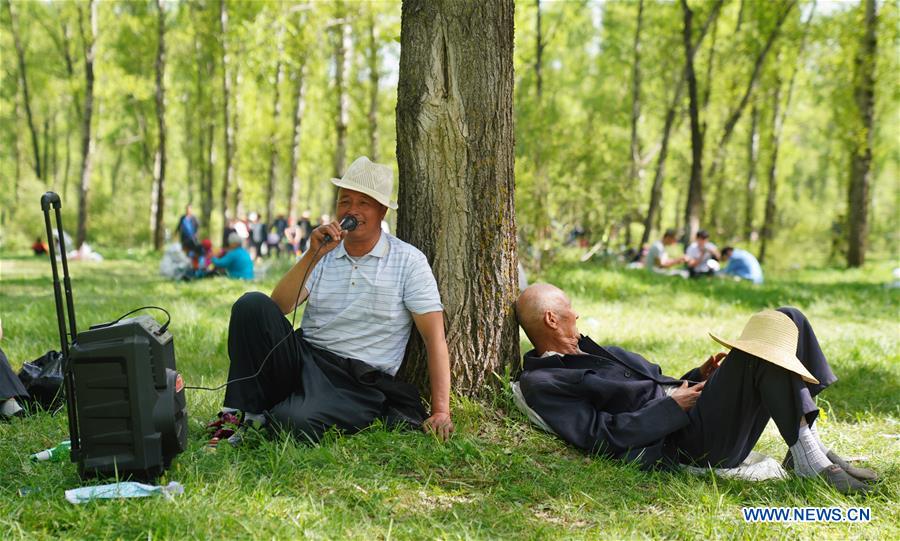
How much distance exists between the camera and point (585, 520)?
3.14 meters

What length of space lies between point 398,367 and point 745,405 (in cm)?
182

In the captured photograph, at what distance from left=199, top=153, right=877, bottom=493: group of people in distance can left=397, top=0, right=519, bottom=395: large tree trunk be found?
18 cm

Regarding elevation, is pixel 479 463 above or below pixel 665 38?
below

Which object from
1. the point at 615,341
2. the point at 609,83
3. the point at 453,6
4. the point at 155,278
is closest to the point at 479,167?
the point at 453,6

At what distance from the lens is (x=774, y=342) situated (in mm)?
3432

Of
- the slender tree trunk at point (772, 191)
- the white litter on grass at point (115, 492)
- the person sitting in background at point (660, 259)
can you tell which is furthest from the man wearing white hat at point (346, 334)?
the slender tree trunk at point (772, 191)

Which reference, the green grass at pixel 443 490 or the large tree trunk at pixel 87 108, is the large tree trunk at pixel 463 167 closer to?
the green grass at pixel 443 490

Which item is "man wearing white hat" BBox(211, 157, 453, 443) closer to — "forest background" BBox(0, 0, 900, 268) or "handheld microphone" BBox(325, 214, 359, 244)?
"handheld microphone" BBox(325, 214, 359, 244)

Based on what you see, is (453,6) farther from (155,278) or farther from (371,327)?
(155,278)

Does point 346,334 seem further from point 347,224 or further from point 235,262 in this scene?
point 235,262

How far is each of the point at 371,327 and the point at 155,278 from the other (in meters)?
12.3

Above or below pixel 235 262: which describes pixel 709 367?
above

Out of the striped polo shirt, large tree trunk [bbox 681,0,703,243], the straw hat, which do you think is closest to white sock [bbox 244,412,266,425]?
the striped polo shirt

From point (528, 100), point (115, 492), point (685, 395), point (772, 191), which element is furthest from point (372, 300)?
point (772, 191)
